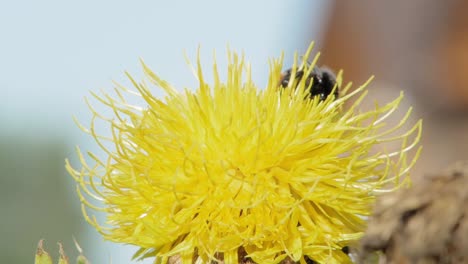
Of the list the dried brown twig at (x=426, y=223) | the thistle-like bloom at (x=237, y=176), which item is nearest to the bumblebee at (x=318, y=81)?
the thistle-like bloom at (x=237, y=176)

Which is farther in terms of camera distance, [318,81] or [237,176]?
[318,81]

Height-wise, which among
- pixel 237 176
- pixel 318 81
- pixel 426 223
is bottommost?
pixel 426 223

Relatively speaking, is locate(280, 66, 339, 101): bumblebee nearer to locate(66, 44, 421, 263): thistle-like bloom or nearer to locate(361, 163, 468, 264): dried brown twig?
locate(66, 44, 421, 263): thistle-like bloom

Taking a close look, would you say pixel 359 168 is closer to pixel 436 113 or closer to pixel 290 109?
pixel 290 109

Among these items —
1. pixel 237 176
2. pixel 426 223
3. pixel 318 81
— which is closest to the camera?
pixel 426 223

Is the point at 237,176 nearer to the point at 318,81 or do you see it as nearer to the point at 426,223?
the point at 318,81

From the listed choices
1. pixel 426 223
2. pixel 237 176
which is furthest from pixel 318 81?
pixel 426 223
